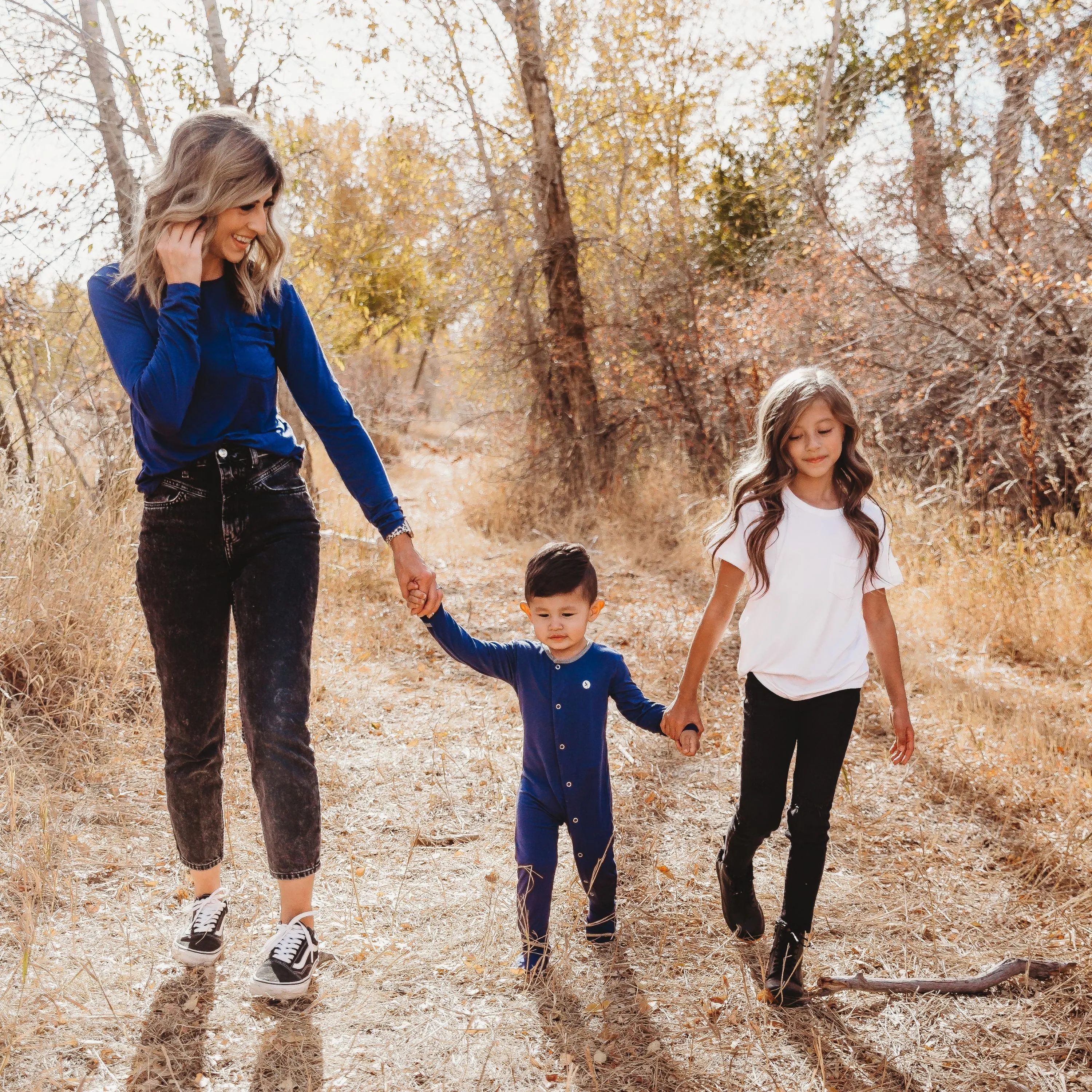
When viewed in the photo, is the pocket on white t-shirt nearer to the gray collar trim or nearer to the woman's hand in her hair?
the gray collar trim

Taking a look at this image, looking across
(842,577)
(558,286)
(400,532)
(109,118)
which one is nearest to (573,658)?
(400,532)

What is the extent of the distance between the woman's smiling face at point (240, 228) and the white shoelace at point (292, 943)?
5.34 ft

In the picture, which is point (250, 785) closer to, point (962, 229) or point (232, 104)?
point (232, 104)

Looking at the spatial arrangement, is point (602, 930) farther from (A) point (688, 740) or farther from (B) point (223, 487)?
(B) point (223, 487)

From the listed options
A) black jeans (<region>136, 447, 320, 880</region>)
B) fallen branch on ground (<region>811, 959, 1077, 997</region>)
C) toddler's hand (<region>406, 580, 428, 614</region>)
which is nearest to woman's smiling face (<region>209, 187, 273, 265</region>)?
black jeans (<region>136, 447, 320, 880</region>)

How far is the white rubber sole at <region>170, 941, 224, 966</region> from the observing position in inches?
94.9

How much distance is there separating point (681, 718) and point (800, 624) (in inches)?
15.3

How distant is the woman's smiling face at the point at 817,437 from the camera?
7.86 feet

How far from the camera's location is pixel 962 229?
7.00 m

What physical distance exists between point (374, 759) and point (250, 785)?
0.58m

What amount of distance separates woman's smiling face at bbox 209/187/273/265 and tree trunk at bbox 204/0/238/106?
18.0ft

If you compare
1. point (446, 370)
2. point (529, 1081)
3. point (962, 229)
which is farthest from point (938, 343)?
point (446, 370)

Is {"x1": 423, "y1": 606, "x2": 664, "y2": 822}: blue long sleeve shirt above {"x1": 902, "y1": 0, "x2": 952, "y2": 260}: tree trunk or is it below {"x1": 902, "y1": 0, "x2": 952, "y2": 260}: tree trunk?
below

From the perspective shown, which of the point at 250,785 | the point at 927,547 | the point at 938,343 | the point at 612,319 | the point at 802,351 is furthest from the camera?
the point at 612,319
